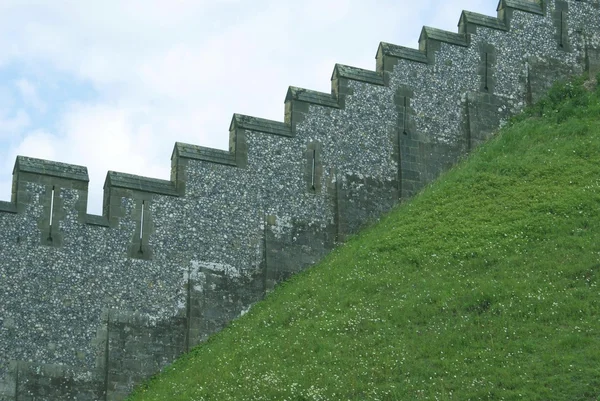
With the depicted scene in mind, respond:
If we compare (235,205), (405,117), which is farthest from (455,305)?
(405,117)

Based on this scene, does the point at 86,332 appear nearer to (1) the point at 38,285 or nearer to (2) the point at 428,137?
(1) the point at 38,285

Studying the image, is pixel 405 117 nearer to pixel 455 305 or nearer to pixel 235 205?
pixel 235 205

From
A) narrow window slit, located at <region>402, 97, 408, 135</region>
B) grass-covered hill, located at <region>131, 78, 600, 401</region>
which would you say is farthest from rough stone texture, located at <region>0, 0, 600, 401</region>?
grass-covered hill, located at <region>131, 78, 600, 401</region>

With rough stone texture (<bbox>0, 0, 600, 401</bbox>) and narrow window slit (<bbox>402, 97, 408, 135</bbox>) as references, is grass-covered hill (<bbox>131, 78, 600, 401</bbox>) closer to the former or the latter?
rough stone texture (<bbox>0, 0, 600, 401</bbox>)

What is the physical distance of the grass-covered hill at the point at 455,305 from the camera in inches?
914

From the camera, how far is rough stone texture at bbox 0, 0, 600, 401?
94.6 ft

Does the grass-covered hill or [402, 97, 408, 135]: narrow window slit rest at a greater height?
[402, 97, 408, 135]: narrow window slit

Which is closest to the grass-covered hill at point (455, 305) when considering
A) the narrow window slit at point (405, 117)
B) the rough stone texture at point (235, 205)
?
Answer: the rough stone texture at point (235, 205)

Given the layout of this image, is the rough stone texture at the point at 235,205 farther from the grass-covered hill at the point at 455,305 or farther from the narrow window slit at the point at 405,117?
the grass-covered hill at the point at 455,305

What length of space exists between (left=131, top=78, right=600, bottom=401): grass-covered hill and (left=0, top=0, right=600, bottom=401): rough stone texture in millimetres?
987

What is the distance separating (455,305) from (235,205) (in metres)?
8.00

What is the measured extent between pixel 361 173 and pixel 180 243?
5.68 metres

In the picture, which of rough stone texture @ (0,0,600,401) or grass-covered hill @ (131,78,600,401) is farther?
rough stone texture @ (0,0,600,401)

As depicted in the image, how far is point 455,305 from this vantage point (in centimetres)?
2570
